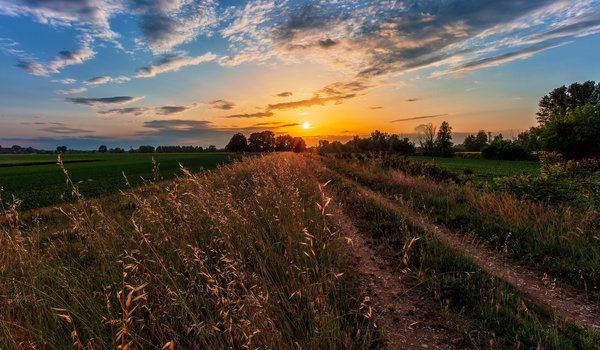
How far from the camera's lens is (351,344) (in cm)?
272

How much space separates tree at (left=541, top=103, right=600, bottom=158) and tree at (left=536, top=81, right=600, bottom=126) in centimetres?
5806

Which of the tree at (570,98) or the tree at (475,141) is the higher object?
the tree at (570,98)

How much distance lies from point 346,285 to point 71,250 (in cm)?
611

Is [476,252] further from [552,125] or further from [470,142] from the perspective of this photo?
[470,142]

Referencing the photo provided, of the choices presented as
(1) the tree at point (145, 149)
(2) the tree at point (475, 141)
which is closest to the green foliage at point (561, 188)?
(2) the tree at point (475, 141)

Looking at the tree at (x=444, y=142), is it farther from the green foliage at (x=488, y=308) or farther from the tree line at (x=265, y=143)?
the green foliage at (x=488, y=308)

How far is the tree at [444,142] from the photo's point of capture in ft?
317

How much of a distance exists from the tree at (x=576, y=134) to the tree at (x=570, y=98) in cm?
5806

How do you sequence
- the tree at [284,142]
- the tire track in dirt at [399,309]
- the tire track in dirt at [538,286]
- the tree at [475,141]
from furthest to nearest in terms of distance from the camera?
1. the tree at [284,142]
2. the tree at [475,141]
3. the tire track in dirt at [538,286]
4. the tire track in dirt at [399,309]

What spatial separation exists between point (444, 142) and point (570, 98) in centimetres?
3821

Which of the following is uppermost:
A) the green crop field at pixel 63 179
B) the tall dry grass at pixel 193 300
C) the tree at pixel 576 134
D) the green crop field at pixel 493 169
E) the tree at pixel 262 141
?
the tree at pixel 262 141

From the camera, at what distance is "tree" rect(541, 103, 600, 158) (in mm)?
14766

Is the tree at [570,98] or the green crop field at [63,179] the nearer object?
the green crop field at [63,179]

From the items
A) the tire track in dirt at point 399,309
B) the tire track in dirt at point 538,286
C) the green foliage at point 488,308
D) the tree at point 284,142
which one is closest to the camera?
the green foliage at point 488,308
